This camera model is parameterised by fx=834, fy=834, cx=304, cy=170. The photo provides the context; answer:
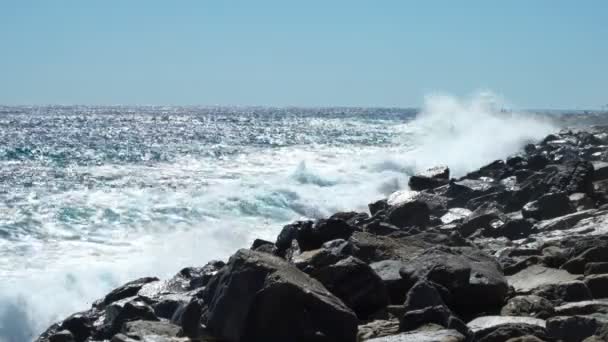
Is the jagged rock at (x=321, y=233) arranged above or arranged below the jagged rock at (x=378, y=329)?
above

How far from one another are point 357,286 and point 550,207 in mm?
6781

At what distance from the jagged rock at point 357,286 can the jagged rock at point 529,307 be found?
89 cm

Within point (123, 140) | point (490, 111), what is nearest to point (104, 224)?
point (123, 140)

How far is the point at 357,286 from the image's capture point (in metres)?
6.18

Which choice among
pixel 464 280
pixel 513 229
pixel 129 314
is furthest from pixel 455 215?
pixel 464 280

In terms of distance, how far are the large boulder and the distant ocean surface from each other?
262 inches

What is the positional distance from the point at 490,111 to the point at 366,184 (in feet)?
149

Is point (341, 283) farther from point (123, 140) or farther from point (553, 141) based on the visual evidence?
point (123, 140)

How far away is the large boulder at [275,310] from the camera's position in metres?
5.39

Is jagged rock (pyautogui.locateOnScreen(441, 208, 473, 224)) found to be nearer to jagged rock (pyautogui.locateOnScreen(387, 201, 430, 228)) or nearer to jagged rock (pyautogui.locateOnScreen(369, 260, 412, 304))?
jagged rock (pyautogui.locateOnScreen(387, 201, 430, 228))

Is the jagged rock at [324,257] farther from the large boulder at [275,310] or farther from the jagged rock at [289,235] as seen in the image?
the large boulder at [275,310]

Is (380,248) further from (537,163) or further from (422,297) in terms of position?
(537,163)

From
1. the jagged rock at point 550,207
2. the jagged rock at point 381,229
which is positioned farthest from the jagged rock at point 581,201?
the jagged rock at point 381,229

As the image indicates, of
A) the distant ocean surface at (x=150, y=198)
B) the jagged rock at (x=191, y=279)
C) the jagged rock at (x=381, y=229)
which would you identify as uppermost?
the jagged rock at (x=381, y=229)
